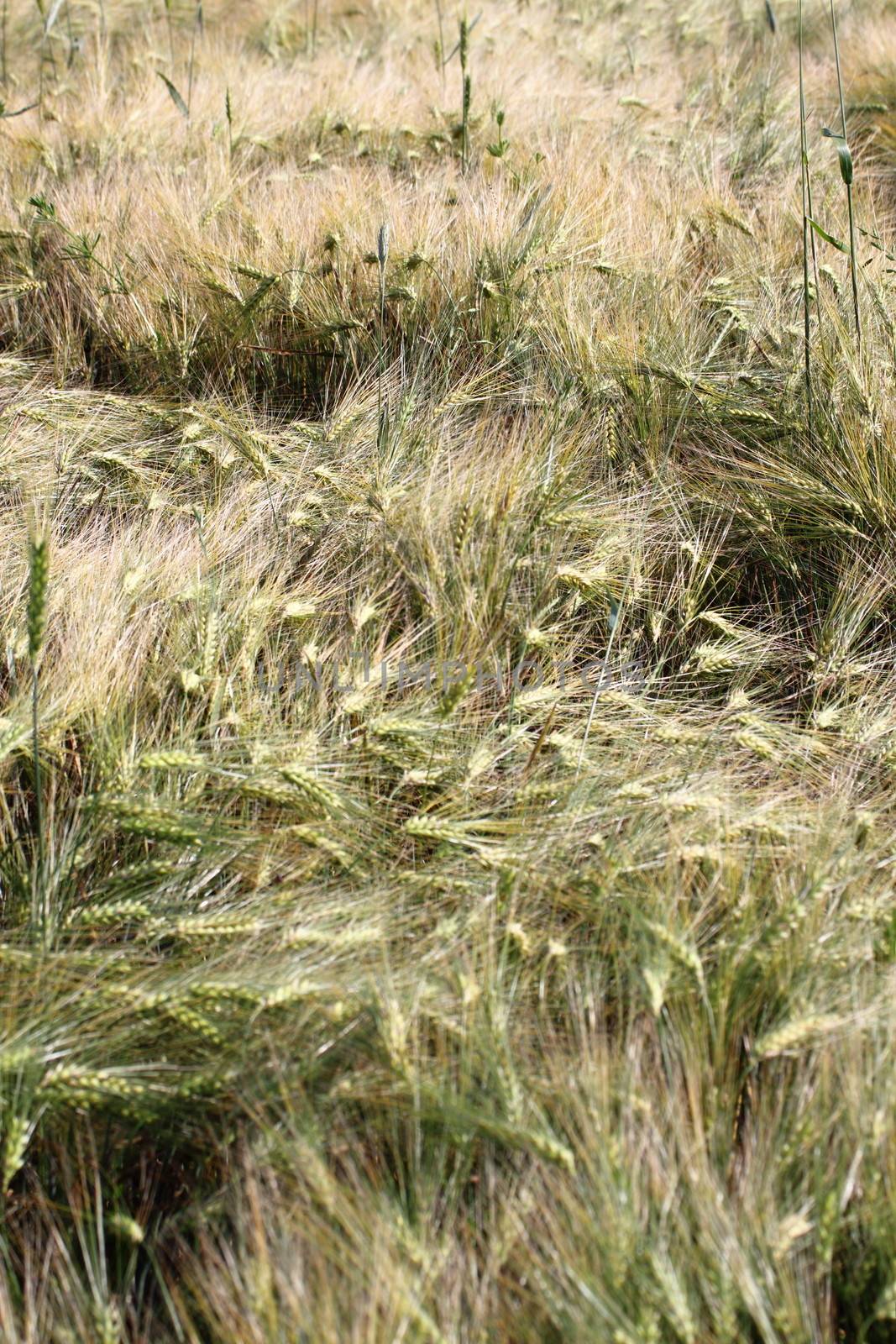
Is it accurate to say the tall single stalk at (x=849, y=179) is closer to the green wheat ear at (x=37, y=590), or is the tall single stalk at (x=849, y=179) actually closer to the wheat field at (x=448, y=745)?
the wheat field at (x=448, y=745)

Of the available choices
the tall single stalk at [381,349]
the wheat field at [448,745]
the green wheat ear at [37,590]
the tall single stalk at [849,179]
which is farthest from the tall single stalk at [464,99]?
Result: the green wheat ear at [37,590]

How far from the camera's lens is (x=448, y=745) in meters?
1.74

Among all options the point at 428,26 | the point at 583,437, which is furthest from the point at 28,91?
the point at 583,437

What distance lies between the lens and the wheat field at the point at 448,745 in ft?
3.82

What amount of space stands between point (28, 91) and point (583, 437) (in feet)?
10.2

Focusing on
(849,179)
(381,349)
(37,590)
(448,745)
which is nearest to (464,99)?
(381,349)

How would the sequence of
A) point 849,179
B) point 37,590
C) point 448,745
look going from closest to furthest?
point 37,590, point 448,745, point 849,179

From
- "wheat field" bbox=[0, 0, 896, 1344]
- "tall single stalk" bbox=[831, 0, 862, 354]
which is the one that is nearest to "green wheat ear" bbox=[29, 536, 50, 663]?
"wheat field" bbox=[0, 0, 896, 1344]

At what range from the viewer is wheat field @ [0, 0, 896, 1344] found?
1.16 meters

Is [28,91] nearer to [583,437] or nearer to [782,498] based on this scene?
[583,437]

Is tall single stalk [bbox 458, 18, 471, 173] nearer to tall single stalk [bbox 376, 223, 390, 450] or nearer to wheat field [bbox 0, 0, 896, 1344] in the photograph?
wheat field [bbox 0, 0, 896, 1344]

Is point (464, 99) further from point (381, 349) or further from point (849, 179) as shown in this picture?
point (849, 179)

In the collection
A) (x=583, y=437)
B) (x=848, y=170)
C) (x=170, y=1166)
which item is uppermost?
(x=848, y=170)

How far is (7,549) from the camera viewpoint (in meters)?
2.02
